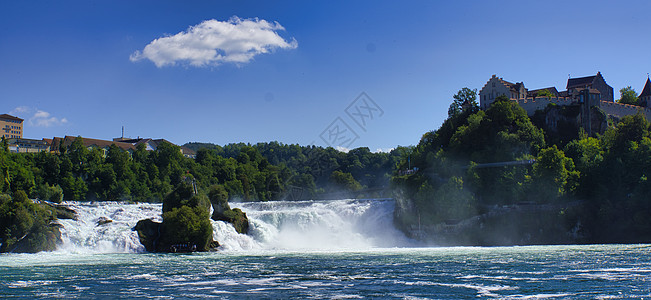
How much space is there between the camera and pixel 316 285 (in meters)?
22.6

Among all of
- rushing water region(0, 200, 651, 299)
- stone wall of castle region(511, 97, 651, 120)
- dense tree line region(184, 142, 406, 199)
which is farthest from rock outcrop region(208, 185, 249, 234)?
stone wall of castle region(511, 97, 651, 120)

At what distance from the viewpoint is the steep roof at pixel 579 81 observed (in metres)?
69.6

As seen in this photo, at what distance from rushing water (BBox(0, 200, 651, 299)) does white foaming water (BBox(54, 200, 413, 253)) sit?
6.5 inches

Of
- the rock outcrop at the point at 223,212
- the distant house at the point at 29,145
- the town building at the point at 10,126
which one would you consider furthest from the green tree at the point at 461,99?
the town building at the point at 10,126

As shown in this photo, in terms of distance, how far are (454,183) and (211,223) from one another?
74.3 ft

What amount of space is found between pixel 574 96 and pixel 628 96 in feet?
69.7

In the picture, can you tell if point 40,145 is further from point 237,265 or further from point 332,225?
point 237,265

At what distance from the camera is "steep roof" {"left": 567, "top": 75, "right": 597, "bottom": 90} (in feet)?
228

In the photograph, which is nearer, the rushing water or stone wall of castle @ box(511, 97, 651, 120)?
the rushing water

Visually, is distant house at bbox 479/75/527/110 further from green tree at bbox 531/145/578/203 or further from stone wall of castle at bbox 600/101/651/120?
green tree at bbox 531/145/578/203

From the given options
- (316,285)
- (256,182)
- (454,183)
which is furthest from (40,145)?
(316,285)

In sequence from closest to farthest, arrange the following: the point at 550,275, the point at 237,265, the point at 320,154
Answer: the point at 550,275, the point at 237,265, the point at 320,154

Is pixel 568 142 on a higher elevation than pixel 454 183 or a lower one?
higher

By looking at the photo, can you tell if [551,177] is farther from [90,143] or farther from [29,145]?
[29,145]
